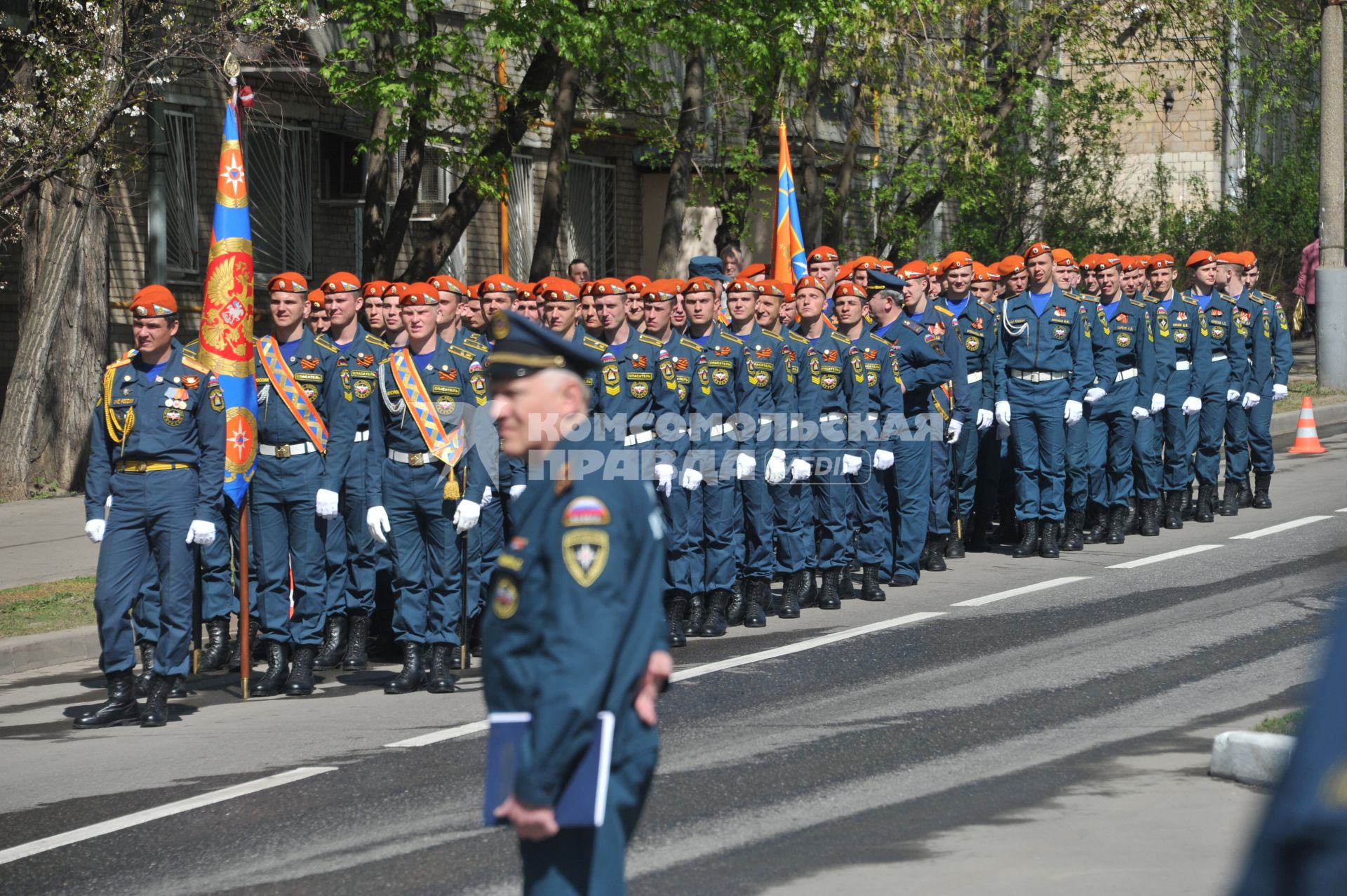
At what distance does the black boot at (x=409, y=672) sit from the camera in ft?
31.1

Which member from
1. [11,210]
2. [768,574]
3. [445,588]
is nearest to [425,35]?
[11,210]

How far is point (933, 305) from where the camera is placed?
13.5 m

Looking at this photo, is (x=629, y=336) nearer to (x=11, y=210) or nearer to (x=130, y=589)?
(x=130, y=589)

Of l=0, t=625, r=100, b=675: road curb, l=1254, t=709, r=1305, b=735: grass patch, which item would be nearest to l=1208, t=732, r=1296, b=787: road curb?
l=1254, t=709, r=1305, b=735: grass patch

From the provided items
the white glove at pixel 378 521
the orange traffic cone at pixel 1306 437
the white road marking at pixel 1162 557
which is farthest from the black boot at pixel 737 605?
the orange traffic cone at pixel 1306 437

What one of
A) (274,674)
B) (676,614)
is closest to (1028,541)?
(676,614)

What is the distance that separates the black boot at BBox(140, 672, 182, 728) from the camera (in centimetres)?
875

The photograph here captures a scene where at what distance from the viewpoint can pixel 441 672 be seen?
9.48m

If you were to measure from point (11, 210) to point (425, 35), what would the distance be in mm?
4177

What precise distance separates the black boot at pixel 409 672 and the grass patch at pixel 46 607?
2547 mm

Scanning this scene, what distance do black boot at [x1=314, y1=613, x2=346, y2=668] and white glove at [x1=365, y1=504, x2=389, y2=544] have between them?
3.53ft

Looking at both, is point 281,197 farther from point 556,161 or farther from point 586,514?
point 586,514

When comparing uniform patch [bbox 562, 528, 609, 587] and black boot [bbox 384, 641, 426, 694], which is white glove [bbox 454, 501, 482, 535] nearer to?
black boot [bbox 384, 641, 426, 694]

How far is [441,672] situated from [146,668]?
151 cm
